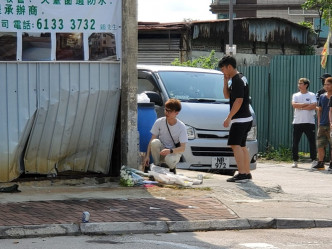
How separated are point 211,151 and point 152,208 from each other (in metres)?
3.79

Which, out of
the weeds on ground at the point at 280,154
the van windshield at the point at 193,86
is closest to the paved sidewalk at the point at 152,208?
the van windshield at the point at 193,86

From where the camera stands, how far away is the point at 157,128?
11.3 m

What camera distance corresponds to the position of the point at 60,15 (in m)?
→ 10.4

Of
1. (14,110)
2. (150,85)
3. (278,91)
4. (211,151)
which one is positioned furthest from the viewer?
(278,91)

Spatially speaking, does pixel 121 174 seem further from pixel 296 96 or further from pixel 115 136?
pixel 296 96

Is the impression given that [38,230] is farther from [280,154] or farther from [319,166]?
[280,154]

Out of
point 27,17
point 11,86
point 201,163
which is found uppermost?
point 27,17

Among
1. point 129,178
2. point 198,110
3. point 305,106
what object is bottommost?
point 129,178

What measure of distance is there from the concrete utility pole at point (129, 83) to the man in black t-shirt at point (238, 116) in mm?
1314

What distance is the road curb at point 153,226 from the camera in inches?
304

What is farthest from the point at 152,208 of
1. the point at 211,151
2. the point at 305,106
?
the point at 305,106

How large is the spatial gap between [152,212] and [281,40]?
25.5 meters

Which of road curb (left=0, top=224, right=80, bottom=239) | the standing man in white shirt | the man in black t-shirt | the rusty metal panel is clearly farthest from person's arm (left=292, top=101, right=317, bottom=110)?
road curb (left=0, top=224, right=80, bottom=239)

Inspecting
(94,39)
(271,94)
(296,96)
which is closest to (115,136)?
(94,39)
